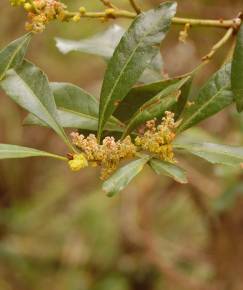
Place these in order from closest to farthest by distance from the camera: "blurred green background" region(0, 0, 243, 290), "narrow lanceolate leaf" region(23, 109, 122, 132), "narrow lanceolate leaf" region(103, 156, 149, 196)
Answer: "narrow lanceolate leaf" region(103, 156, 149, 196) → "narrow lanceolate leaf" region(23, 109, 122, 132) → "blurred green background" region(0, 0, 243, 290)

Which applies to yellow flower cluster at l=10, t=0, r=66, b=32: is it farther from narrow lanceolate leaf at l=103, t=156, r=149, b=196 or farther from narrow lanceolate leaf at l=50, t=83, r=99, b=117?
Answer: narrow lanceolate leaf at l=103, t=156, r=149, b=196

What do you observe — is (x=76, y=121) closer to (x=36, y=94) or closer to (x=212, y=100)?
(x=36, y=94)

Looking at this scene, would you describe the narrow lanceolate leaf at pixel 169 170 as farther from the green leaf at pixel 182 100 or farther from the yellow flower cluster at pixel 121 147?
the green leaf at pixel 182 100

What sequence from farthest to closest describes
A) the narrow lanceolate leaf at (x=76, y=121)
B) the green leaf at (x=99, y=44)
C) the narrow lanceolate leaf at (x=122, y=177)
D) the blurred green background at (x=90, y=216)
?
1. the blurred green background at (x=90, y=216)
2. the green leaf at (x=99, y=44)
3. the narrow lanceolate leaf at (x=76, y=121)
4. the narrow lanceolate leaf at (x=122, y=177)

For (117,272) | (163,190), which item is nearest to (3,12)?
(163,190)

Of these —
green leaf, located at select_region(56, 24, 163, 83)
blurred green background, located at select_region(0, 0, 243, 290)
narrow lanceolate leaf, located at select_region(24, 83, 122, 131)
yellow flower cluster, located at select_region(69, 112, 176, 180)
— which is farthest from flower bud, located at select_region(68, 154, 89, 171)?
blurred green background, located at select_region(0, 0, 243, 290)

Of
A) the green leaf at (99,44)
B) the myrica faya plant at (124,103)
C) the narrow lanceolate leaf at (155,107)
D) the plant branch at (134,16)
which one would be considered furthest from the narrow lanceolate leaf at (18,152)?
the green leaf at (99,44)
